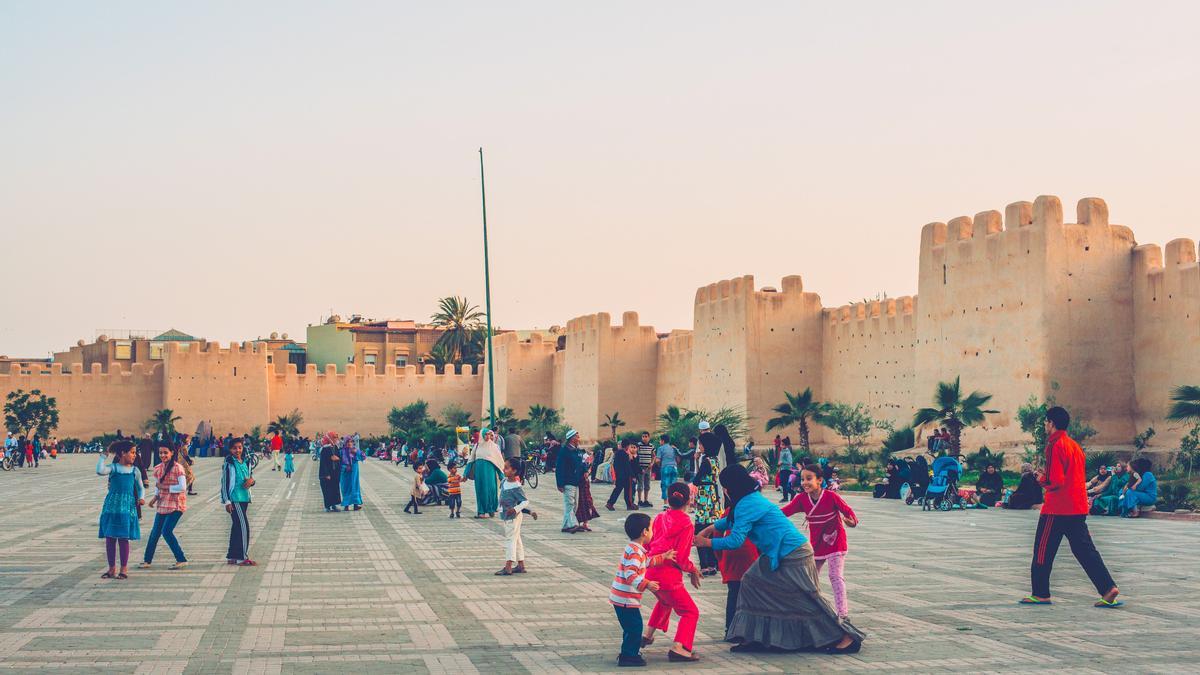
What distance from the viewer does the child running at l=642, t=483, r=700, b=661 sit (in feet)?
24.2

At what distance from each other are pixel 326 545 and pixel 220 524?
3.40 m

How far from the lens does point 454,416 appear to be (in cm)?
6994

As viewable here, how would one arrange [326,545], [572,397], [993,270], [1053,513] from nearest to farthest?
[1053,513] → [326,545] → [993,270] → [572,397]

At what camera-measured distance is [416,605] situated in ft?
30.8

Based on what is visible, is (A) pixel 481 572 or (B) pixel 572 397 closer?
(A) pixel 481 572

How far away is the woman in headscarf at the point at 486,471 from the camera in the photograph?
59.2 feet

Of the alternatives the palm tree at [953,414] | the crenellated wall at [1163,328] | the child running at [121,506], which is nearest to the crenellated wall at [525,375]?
the palm tree at [953,414]

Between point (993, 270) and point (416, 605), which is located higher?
point (993, 270)

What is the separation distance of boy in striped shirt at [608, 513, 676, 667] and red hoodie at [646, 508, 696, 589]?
0.15 feet

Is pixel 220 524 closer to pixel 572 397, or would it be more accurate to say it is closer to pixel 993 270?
pixel 993 270

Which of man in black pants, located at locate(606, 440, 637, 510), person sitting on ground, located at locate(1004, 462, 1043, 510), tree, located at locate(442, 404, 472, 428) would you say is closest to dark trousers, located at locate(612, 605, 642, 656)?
man in black pants, located at locate(606, 440, 637, 510)

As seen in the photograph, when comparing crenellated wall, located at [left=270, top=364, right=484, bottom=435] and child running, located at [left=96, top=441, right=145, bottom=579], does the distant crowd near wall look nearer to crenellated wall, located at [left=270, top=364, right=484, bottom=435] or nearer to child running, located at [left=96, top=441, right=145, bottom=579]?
crenellated wall, located at [left=270, top=364, right=484, bottom=435]

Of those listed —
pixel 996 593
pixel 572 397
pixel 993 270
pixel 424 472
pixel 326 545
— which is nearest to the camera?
pixel 996 593

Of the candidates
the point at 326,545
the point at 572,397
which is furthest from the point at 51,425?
the point at 326,545
